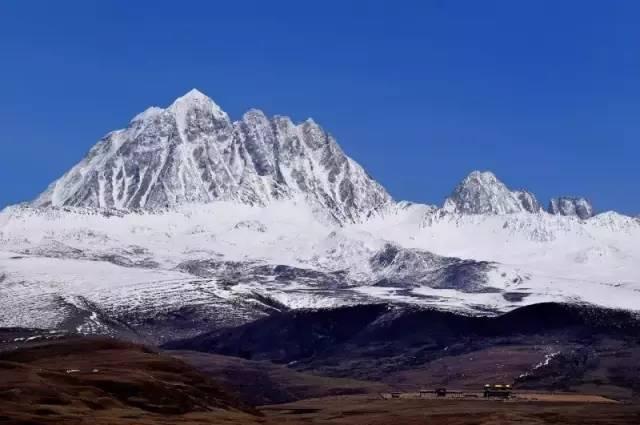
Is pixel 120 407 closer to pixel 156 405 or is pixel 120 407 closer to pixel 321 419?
pixel 156 405

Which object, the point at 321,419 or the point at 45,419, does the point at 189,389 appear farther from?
the point at 45,419

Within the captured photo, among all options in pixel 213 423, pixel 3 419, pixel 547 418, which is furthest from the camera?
pixel 547 418

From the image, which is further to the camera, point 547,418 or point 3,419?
point 547,418

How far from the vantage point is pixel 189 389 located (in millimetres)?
199625

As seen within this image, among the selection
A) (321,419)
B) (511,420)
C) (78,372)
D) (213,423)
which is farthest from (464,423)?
(78,372)

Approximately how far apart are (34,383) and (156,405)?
734 inches

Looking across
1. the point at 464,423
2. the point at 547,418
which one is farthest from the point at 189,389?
the point at 547,418

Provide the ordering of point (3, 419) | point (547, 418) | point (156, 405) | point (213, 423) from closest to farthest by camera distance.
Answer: point (3, 419) → point (213, 423) → point (156, 405) → point (547, 418)

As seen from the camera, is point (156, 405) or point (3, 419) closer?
point (3, 419)

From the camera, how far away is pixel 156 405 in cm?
18262

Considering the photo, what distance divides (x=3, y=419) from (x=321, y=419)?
64.5 m

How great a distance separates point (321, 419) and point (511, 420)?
3036 centimetres

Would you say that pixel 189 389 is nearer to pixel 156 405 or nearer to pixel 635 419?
pixel 156 405

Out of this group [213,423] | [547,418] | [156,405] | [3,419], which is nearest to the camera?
Answer: [3,419]
